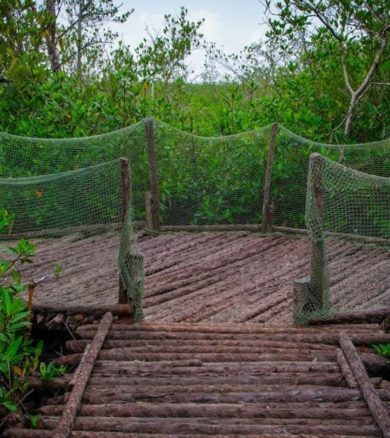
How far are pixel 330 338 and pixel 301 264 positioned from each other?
6.96 ft

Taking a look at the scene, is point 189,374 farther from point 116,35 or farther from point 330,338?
point 116,35

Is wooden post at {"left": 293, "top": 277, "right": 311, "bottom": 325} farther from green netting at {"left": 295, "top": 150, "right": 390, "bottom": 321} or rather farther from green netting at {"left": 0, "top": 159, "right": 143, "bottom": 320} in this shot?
green netting at {"left": 0, "top": 159, "right": 143, "bottom": 320}

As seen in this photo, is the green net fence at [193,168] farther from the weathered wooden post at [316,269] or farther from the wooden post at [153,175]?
the weathered wooden post at [316,269]

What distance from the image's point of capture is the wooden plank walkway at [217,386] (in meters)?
3.99

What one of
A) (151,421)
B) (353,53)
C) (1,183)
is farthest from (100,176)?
(353,53)

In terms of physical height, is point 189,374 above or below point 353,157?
below

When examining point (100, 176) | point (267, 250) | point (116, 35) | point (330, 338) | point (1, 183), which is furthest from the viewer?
point (116, 35)

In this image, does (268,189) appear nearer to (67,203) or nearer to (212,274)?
(212,274)

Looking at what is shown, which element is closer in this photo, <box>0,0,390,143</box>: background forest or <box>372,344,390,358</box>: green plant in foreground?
<box>372,344,390,358</box>: green plant in foreground

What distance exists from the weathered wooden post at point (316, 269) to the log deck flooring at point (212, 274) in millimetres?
381

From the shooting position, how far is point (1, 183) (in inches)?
242

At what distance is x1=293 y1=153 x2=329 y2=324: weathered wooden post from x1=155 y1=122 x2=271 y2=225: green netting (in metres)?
3.03

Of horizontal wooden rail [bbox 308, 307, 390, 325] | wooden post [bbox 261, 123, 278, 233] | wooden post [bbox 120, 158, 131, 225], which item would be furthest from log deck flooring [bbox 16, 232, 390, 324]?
wooden post [bbox 120, 158, 131, 225]

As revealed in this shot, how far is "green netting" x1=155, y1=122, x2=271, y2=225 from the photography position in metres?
8.19
